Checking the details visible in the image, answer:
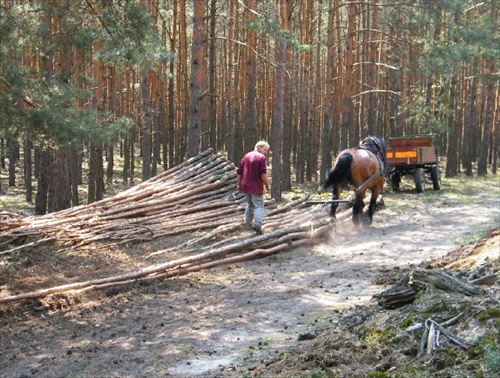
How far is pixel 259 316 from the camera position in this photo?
699 centimetres

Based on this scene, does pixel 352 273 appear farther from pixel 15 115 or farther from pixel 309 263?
pixel 15 115

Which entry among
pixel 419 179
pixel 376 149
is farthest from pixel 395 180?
pixel 376 149

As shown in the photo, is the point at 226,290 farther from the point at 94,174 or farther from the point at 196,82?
the point at 94,174

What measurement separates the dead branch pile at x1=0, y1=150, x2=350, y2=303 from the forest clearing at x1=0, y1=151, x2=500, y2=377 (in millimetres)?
33

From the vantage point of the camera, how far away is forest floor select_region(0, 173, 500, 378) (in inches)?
176

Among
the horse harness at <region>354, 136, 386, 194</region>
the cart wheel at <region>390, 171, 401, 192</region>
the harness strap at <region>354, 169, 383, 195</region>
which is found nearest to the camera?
the harness strap at <region>354, 169, 383, 195</region>

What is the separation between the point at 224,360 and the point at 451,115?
24231 millimetres

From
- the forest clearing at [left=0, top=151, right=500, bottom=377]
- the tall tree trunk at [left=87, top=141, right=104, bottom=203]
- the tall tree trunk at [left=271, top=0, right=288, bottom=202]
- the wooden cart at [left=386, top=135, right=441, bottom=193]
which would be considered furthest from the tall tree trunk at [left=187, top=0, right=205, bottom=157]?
the wooden cart at [left=386, top=135, right=441, bottom=193]

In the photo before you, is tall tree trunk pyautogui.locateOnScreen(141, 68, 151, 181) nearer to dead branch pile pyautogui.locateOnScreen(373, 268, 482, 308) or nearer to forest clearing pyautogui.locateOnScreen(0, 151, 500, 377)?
forest clearing pyautogui.locateOnScreen(0, 151, 500, 377)

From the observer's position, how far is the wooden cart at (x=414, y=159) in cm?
1836

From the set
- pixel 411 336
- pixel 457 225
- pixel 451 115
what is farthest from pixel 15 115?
pixel 451 115

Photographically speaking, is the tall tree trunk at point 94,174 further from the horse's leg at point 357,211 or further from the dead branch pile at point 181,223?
the horse's leg at point 357,211

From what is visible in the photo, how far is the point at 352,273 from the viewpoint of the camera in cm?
876

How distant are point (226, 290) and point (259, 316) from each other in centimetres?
135
